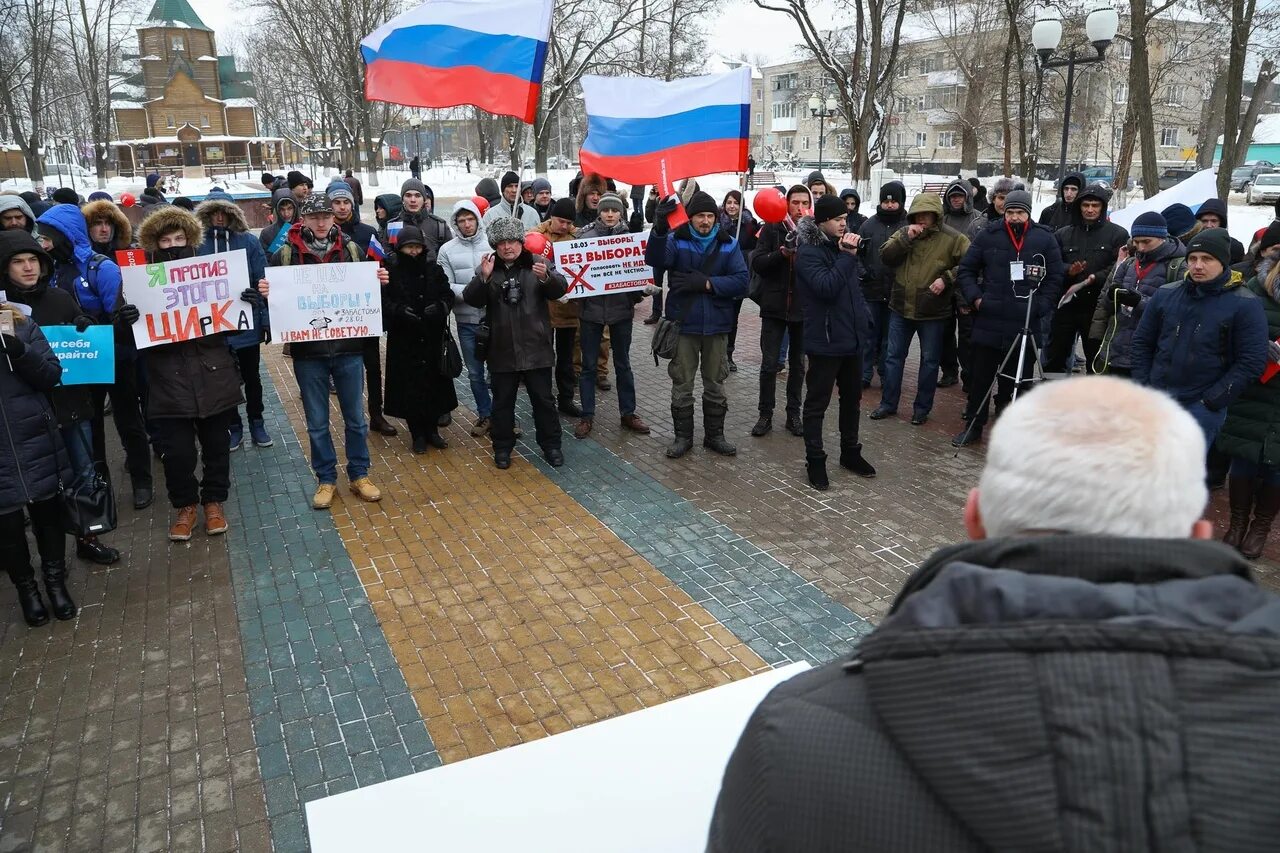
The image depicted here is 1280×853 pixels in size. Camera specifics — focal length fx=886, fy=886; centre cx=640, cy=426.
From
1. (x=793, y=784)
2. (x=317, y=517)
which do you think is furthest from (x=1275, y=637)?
(x=317, y=517)

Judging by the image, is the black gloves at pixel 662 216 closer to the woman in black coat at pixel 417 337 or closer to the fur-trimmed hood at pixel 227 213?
the woman in black coat at pixel 417 337

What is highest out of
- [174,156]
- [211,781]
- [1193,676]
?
[174,156]

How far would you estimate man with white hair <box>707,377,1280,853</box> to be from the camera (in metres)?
0.97

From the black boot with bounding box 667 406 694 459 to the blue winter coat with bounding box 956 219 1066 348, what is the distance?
8.61 ft

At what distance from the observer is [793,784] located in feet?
3.87

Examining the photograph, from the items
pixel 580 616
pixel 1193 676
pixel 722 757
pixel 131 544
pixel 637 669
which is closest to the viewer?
pixel 1193 676

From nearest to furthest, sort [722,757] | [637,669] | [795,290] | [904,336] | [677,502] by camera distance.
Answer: [722,757], [637,669], [677,502], [795,290], [904,336]

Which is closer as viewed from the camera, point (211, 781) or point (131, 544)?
point (211, 781)

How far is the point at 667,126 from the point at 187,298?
418 centimetres

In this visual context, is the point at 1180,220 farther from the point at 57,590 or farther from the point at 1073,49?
the point at 57,590

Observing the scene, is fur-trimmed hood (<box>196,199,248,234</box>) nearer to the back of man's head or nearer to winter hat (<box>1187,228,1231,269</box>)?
winter hat (<box>1187,228,1231,269</box>)

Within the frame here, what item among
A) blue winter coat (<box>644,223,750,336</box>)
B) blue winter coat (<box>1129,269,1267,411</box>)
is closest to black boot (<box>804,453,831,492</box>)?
blue winter coat (<box>644,223,750,336</box>)

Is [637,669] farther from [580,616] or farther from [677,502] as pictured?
[677,502]

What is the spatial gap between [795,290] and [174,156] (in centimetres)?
7929
